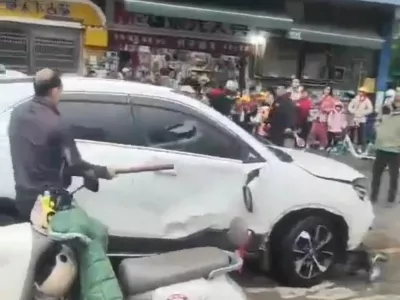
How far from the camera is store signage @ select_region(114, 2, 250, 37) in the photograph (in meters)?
17.2

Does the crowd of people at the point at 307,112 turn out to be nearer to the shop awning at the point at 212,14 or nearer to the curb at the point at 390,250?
the shop awning at the point at 212,14

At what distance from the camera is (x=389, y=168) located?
10.9m

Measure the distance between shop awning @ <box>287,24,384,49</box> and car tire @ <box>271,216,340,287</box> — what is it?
12.6m

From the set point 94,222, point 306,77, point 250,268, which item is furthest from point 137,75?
point 94,222

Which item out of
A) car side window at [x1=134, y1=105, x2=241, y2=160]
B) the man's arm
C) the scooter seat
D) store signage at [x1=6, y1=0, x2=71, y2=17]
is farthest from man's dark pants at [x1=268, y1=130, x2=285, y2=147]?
the scooter seat

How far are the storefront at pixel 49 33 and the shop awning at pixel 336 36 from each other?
509 cm

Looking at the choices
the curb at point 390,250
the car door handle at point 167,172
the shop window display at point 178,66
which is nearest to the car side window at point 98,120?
the car door handle at point 167,172

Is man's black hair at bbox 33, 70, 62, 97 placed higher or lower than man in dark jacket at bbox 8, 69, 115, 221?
higher

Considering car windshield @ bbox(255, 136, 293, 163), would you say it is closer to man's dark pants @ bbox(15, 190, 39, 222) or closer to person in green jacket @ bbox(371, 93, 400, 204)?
man's dark pants @ bbox(15, 190, 39, 222)

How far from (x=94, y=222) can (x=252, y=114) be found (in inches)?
503

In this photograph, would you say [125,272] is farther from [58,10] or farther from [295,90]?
[295,90]

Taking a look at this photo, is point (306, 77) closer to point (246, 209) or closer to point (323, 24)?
point (323, 24)

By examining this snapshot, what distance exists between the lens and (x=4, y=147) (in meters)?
5.91

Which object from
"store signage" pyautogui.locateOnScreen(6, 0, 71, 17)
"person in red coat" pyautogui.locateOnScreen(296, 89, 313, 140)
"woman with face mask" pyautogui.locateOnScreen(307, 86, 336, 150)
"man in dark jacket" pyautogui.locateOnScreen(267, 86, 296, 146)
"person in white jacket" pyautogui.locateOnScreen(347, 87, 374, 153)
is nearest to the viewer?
"man in dark jacket" pyautogui.locateOnScreen(267, 86, 296, 146)
